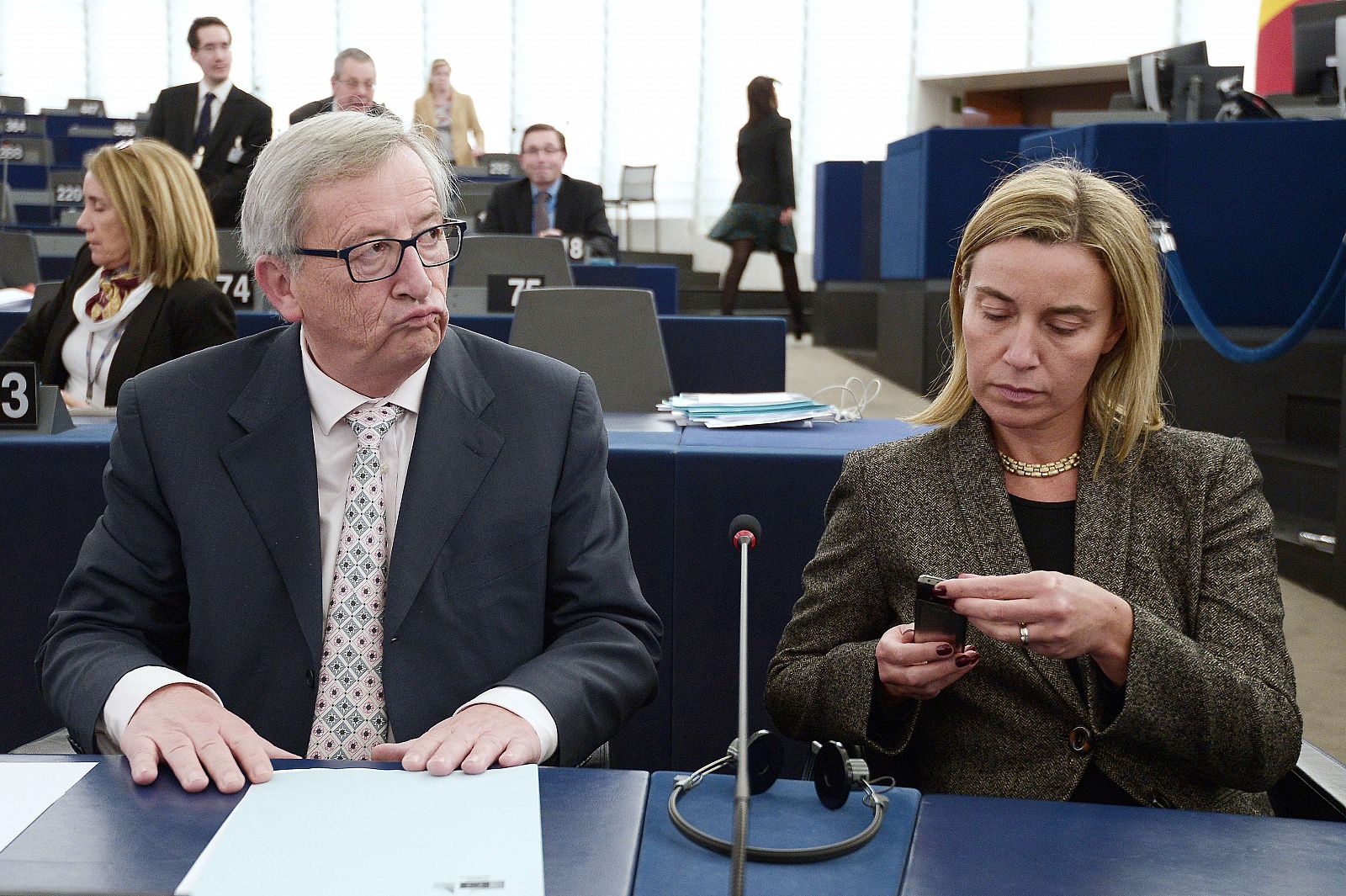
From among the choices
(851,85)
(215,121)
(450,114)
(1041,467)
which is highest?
(851,85)

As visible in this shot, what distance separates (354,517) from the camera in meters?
1.42

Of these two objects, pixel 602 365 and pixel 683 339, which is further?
pixel 683 339

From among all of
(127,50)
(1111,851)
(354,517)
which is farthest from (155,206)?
(127,50)

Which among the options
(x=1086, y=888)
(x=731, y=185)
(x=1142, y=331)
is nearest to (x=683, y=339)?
(x=1142, y=331)

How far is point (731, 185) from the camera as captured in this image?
12938mm

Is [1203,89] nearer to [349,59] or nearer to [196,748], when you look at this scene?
[349,59]

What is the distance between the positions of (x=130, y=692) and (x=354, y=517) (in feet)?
0.99

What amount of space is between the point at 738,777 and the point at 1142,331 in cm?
85

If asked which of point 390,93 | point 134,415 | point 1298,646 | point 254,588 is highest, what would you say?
point 390,93

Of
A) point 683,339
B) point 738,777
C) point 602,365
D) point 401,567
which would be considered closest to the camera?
point 738,777

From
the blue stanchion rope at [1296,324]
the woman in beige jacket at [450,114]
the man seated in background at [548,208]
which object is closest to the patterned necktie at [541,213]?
the man seated in background at [548,208]

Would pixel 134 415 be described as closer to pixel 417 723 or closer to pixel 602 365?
pixel 417 723

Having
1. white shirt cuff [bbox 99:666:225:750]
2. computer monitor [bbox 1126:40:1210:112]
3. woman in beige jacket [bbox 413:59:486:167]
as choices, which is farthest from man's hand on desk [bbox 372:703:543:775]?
woman in beige jacket [bbox 413:59:486:167]

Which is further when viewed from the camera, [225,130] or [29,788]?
[225,130]
